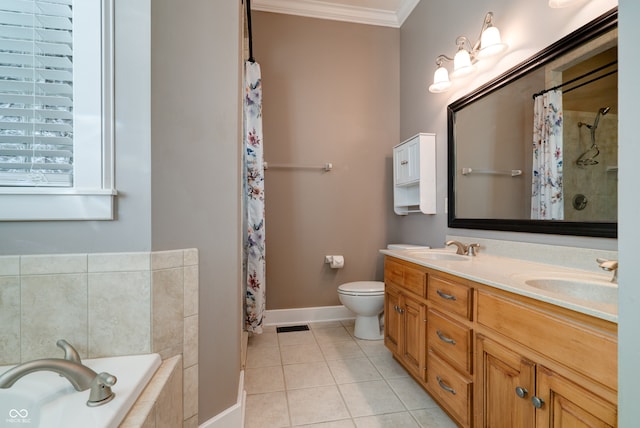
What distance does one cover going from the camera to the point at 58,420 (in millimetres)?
745

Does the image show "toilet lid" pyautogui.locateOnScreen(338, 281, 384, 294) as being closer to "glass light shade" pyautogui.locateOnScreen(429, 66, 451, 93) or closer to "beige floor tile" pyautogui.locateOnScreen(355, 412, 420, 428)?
"beige floor tile" pyautogui.locateOnScreen(355, 412, 420, 428)

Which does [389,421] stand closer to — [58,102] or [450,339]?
[450,339]

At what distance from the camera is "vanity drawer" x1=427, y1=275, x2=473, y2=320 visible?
122cm

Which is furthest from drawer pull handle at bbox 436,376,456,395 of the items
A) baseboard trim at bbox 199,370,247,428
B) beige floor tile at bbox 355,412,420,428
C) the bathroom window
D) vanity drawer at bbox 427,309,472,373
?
the bathroom window

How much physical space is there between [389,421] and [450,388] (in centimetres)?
37

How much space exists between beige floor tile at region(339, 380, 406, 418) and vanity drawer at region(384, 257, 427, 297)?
61 centimetres

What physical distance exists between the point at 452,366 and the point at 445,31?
89.8 inches

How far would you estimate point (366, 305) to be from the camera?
2275mm

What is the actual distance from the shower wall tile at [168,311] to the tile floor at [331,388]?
65cm

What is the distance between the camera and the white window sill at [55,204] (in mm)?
972

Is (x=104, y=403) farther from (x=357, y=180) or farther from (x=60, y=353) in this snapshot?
(x=357, y=180)

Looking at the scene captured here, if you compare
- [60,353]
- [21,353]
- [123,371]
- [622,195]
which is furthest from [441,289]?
[21,353]

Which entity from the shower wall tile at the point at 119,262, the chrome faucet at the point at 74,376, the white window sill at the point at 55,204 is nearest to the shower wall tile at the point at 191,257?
the shower wall tile at the point at 119,262

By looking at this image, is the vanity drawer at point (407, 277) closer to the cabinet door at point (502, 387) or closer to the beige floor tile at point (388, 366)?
the cabinet door at point (502, 387)
